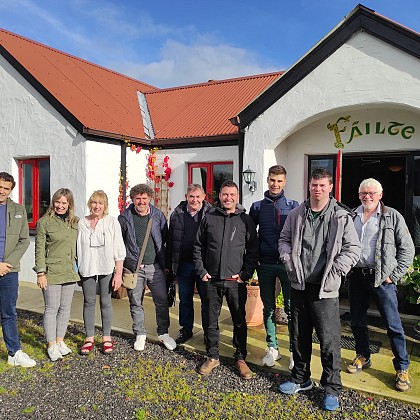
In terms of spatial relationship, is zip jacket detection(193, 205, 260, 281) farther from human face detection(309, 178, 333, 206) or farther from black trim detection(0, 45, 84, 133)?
black trim detection(0, 45, 84, 133)

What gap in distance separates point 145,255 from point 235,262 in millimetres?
1179

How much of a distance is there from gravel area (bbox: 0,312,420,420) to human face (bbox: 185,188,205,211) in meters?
1.72

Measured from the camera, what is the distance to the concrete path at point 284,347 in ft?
11.7

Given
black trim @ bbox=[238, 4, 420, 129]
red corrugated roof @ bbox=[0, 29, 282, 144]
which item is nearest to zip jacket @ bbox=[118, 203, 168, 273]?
black trim @ bbox=[238, 4, 420, 129]

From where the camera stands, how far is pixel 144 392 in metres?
3.53

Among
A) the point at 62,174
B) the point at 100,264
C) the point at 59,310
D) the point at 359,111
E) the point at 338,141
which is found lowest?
the point at 59,310

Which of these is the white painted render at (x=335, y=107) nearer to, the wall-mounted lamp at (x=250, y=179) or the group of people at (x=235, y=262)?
the wall-mounted lamp at (x=250, y=179)

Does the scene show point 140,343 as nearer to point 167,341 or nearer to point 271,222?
point 167,341

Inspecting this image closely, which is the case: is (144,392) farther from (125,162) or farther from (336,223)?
(125,162)

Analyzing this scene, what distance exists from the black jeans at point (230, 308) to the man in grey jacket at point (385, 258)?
1.19 metres

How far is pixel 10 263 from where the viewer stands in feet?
13.0

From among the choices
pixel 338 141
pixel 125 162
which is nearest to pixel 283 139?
pixel 338 141

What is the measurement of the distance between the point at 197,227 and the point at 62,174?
391 centimetres

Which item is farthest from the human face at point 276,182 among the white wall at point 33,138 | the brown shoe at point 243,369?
the white wall at point 33,138
